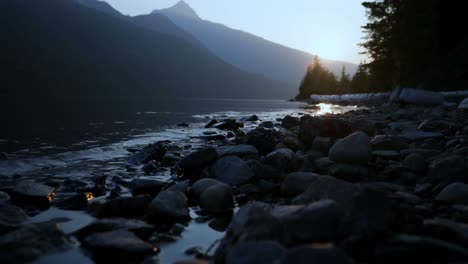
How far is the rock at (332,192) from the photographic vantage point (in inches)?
112

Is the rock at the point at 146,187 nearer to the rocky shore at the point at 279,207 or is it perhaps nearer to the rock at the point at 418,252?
the rocky shore at the point at 279,207

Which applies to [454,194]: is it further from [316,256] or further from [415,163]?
[316,256]

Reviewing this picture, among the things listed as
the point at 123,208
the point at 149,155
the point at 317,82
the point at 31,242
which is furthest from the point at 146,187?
the point at 317,82

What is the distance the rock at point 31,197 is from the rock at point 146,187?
110 cm

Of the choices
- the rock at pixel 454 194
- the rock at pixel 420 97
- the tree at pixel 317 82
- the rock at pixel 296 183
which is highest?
the tree at pixel 317 82

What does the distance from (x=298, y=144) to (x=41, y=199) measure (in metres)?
5.09

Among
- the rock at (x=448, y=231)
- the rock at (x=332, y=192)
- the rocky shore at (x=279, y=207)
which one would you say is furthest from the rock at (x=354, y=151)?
the rock at (x=448, y=231)

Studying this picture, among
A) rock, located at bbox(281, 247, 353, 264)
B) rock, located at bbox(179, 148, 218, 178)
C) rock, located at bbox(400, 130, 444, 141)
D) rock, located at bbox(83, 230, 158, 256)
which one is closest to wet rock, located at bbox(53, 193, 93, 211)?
rock, located at bbox(83, 230, 158, 256)

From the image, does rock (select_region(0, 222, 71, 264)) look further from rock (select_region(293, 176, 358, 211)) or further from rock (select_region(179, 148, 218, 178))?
rock (select_region(179, 148, 218, 178))

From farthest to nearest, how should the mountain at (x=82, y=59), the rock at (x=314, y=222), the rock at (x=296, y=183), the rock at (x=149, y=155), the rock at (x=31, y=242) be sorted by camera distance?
the mountain at (x=82, y=59) < the rock at (x=149, y=155) < the rock at (x=296, y=183) < the rock at (x=31, y=242) < the rock at (x=314, y=222)

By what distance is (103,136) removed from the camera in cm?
1280

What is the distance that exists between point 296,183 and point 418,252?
234cm

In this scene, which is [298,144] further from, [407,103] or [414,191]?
[407,103]

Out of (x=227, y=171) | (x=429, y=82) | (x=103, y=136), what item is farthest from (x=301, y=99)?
(x=227, y=171)
